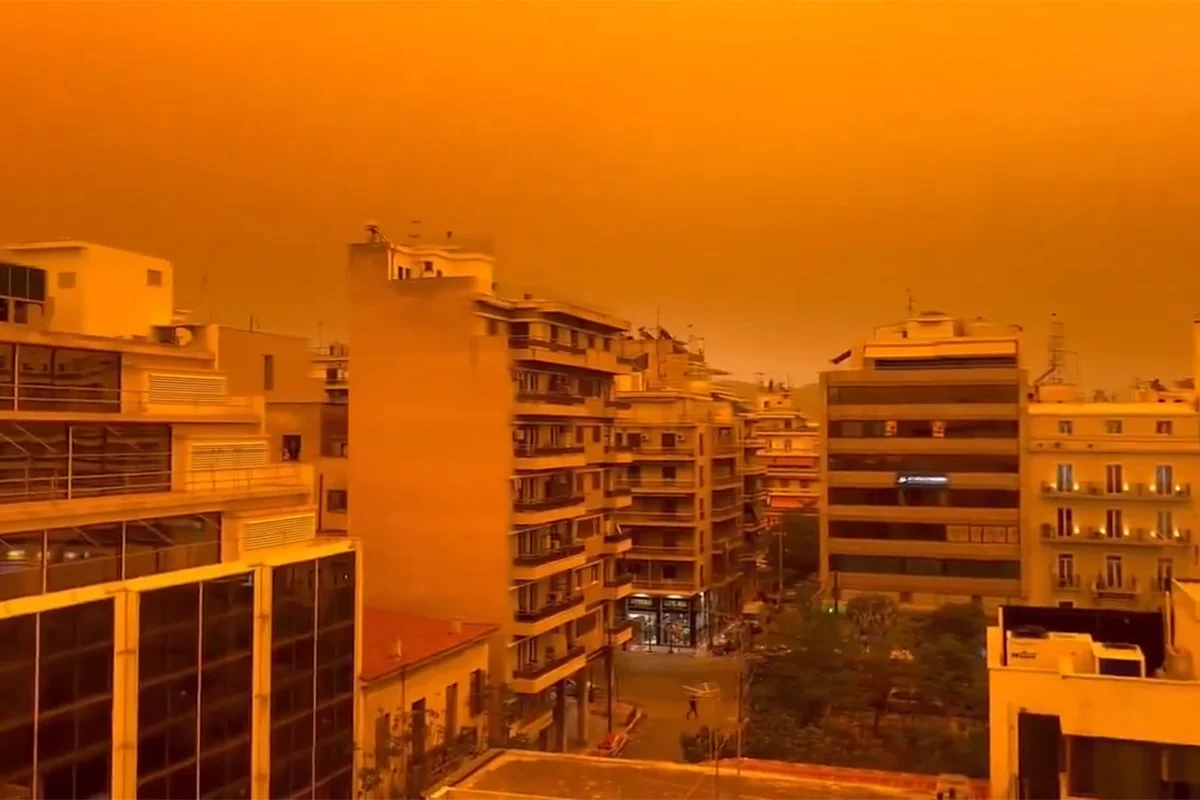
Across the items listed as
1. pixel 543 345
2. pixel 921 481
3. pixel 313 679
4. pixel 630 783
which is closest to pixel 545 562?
pixel 543 345

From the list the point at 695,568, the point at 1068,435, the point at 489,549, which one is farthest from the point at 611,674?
the point at 1068,435

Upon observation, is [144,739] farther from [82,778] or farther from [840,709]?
[840,709]

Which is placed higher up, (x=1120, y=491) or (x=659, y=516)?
(x=1120, y=491)

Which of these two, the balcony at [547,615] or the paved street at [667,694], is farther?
the paved street at [667,694]

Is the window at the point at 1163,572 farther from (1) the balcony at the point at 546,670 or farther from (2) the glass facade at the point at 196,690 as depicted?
(2) the glass facade at the point at 196,690

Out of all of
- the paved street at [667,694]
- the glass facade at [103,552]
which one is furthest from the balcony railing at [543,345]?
the glass facade at [103,552]

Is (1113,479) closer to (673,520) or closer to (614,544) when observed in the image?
(614,544)
